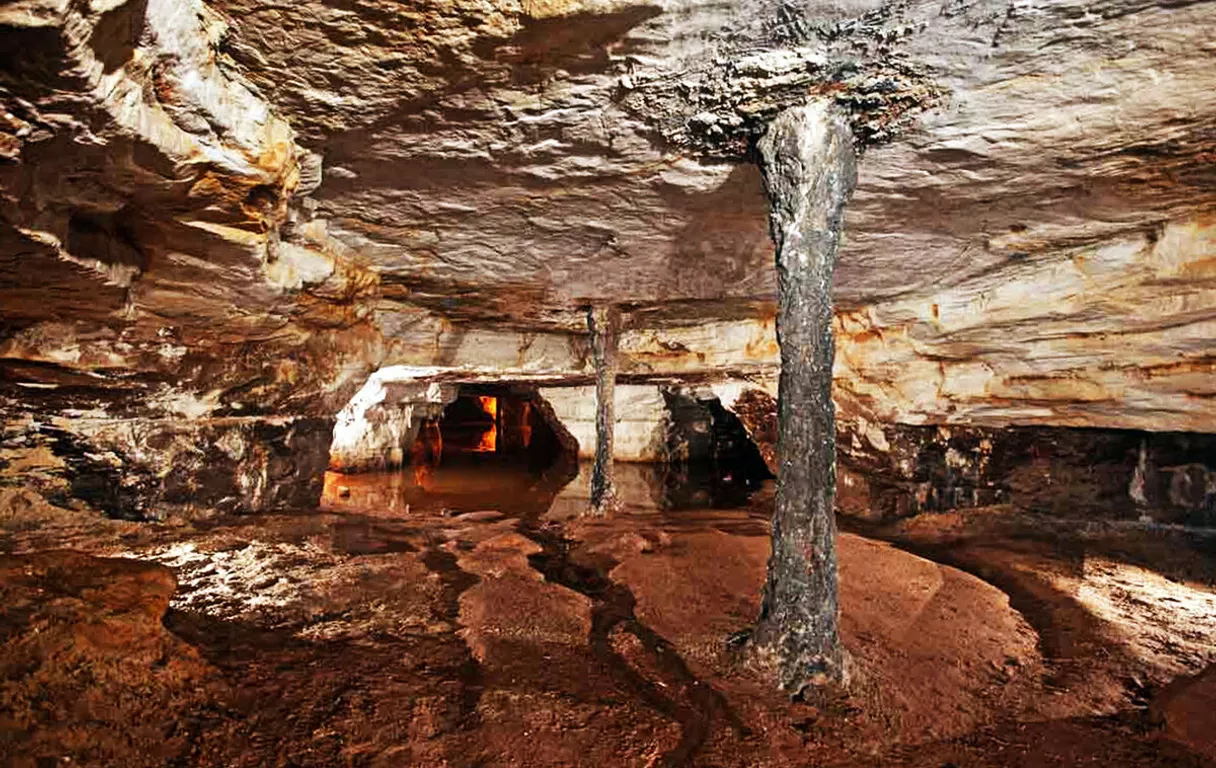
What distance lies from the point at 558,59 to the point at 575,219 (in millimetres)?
2315

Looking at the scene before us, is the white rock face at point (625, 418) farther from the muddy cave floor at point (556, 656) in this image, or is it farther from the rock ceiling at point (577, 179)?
the muddy cave floor at point (556, 656)

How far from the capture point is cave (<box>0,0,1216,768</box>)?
2904 mm

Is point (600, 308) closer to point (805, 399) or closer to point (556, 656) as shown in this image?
point (805, 399)

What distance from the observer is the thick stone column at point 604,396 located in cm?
879

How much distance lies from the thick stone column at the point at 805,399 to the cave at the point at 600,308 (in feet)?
0.07

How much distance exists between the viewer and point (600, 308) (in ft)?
29.4

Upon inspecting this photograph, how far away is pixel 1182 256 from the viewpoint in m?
5.46

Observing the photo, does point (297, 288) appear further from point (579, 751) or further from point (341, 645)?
point (579, 751)

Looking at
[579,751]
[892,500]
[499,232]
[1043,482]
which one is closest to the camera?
[579,751]

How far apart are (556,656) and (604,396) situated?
19.4 ft

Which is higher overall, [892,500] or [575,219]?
[575,219]

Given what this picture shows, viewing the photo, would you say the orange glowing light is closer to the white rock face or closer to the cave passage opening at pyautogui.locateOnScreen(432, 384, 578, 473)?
the cave passage opening at pyautogui.locateOnScreen(432, 384, 578, 473)

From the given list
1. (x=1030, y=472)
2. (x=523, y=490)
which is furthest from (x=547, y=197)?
(x=523, y=490)

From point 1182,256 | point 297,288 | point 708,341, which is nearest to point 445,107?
point 297,288
